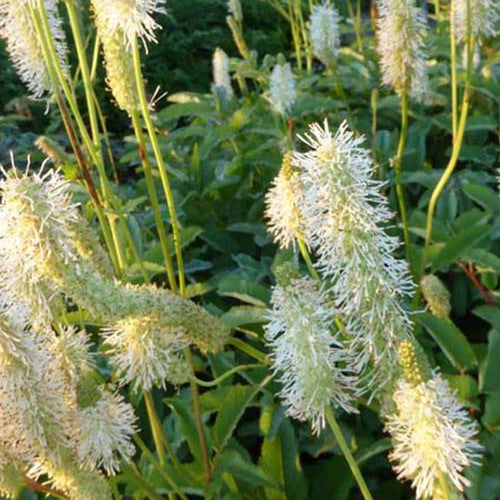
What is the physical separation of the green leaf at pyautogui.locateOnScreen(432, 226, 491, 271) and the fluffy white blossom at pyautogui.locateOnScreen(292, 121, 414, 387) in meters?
1.01

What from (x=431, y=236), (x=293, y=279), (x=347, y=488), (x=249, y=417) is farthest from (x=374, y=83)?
(x=293, y=279)

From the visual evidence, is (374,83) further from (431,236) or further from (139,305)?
(139,305)

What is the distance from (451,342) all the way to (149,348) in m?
0.81

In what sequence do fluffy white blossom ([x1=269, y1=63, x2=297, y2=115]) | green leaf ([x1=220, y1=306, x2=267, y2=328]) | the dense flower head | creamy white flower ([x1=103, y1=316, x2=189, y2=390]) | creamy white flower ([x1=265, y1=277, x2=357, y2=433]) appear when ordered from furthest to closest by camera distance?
fluffy white blossom ([x1=269, y1=63, x2=297, y2=115]), the dense flower head, green leaf ([x1=220, y1=306, x2=267, y2=328]), creamy white flower ([x1=103, y1=316, x2=189, y2=390]), creamy white flower ([x1=265, y1=277, x2=357, y2=433])

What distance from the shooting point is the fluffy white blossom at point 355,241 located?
111cm

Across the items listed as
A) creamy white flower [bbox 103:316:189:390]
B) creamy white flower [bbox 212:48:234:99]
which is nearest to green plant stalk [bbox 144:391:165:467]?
creamy white flower [bbox 103:316:189:390]

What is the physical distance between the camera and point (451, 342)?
1.94 meters

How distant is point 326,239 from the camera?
114 centimetres

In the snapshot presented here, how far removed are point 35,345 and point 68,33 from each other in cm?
523

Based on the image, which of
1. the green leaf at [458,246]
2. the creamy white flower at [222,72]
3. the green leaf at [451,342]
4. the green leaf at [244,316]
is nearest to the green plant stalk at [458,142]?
the green leaf at [458,246]

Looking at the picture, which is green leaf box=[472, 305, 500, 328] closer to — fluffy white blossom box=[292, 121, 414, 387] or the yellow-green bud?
the yellow-green bud

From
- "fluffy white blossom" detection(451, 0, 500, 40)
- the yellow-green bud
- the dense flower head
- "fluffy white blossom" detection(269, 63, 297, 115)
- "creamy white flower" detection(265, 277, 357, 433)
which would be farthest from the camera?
"fluffy white blossom" detection(269, 63, 297, 115)

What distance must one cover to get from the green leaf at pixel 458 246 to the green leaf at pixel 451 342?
0.26 metres

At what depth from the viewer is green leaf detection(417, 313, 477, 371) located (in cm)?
193
